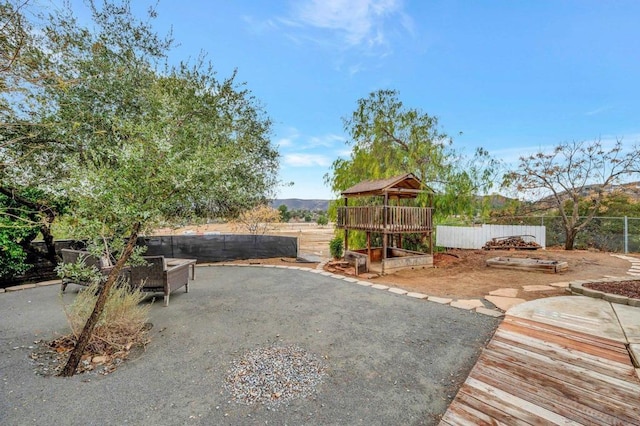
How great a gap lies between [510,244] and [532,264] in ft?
13.1

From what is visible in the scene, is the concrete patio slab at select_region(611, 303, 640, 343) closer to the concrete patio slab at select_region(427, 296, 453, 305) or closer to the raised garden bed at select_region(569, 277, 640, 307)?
the raised garden bed at select_region(569, 277, 640, 307)

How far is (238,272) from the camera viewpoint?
311 inches

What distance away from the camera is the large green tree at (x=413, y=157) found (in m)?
10.3

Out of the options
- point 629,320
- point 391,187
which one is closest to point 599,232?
point 391,187

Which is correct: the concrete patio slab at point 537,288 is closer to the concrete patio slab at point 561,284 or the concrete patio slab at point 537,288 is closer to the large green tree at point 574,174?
the concrete patio slab at point 561,284

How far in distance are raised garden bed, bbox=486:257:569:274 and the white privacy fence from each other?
4085 mm

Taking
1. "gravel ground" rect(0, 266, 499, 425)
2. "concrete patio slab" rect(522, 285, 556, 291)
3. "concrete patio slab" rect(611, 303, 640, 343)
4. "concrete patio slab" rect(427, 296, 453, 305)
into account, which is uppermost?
"concrete patio slab" rect(611, 303, 640, 343)

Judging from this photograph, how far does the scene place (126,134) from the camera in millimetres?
3969

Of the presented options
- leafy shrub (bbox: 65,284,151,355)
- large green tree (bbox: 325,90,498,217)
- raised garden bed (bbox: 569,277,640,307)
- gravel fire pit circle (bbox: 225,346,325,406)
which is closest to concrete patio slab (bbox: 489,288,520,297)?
raised garden bed (bbox: 569,277,640,307)

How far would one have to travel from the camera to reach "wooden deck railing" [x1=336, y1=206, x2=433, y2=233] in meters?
8.15

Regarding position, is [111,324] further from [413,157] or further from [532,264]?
[413,157]

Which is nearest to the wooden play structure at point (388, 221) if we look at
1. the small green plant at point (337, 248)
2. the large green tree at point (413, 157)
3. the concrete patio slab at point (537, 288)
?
the small green plant at point (337, 248)

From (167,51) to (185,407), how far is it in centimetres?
826

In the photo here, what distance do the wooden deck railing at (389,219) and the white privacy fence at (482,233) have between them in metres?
4.12
